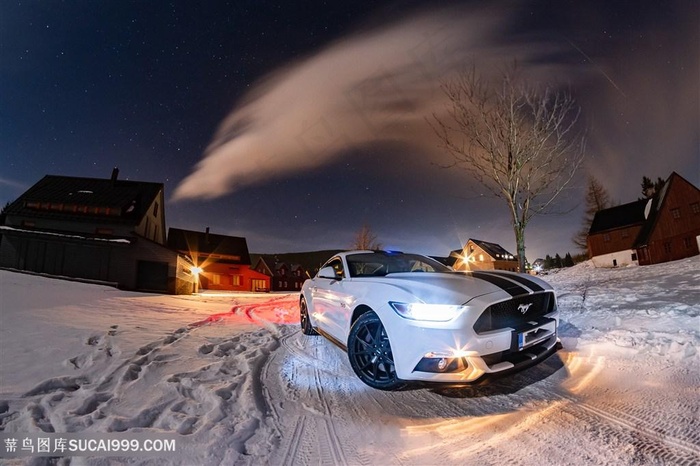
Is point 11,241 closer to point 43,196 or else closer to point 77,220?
point 77,220

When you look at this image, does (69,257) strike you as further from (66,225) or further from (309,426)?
(309,426)

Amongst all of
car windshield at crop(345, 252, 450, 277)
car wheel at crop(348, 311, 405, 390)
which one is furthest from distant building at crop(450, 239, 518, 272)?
car wheel at crop(348, 311, 405, 390)

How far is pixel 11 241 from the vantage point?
1927 cm

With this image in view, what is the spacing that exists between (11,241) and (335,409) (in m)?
26.7

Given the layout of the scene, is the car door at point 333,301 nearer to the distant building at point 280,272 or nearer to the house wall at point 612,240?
the house wall at point 612,240

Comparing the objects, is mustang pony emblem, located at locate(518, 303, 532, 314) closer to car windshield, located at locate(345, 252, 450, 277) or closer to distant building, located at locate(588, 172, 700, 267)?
car windshield, located at locate(345, 252, 450, 277)

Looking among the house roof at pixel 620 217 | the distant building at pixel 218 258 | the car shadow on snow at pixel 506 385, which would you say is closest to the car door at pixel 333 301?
the car shadow on snow at pixel 506 385

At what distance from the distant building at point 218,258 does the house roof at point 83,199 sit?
54.8ft

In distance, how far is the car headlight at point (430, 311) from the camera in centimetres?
269

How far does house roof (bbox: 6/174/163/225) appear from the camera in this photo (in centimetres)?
2356

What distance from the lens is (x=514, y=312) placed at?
3.00m

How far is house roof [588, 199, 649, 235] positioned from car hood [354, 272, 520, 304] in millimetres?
39788

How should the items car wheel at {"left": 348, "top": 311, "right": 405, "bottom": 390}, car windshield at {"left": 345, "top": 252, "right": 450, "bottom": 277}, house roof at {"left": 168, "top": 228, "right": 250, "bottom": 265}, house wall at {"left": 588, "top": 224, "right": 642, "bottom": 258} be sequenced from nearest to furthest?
car wheel at {"left": 348, "top": 311, "right": 405, "bottom": 390}, car windshield at {"left": 345, "top": 252, "right": 450, "bottom": 277}, house wall at {"left": 588, "top": 224, "right": 642, "bottom": 258}, house roof at {"left": 168, "top": 228, "right": 250, "bottom": 265}

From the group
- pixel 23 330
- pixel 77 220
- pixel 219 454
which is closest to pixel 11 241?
pixel 77 220
